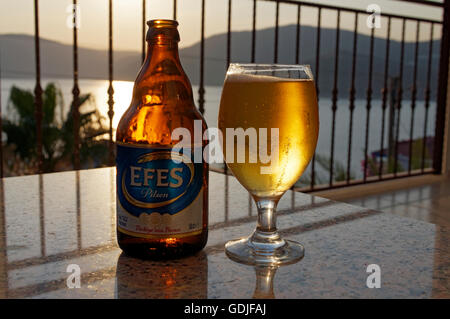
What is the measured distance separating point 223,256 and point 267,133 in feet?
0.46

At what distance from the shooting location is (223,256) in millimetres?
517

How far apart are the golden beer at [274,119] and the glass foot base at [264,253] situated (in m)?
0.07

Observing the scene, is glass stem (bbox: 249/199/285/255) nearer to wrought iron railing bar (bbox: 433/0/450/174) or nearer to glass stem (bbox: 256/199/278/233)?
glass stem (bbox: 256/199/278/233)

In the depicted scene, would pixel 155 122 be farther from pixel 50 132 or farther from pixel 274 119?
pixel 50 132

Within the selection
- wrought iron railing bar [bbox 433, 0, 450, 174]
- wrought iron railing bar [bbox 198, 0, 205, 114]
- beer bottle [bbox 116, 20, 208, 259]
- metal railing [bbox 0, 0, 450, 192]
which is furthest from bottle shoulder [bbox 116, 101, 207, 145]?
wrought iron railing bar [bbox 433, 0, 450, 174]

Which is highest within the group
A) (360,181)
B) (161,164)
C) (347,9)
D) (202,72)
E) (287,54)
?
(347,9)

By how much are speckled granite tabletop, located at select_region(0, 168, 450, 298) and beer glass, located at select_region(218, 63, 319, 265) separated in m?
0.04

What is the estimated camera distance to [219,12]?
2992 millimetres

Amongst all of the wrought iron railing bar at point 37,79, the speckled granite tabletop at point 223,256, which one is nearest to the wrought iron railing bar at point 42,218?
the speckled granite tabletop at point 223,256

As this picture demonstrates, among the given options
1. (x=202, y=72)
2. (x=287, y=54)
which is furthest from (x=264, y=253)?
(x=287, y=54)

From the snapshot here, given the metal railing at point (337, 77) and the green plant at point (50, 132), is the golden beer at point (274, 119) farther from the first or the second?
the green plant at point (50, 132)

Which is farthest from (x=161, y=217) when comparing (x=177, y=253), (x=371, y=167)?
(x=371, y=167)
